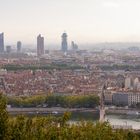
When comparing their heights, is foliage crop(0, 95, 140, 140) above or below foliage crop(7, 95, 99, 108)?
above

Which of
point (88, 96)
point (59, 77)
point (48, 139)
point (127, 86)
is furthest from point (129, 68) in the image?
point (48, 139)

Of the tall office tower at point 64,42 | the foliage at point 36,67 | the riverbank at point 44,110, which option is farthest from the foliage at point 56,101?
the tall office tower at point 64,42

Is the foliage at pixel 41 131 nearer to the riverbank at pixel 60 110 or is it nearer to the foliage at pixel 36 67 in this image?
the riverbank at pixel 60 110

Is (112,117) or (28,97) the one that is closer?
(112,117)

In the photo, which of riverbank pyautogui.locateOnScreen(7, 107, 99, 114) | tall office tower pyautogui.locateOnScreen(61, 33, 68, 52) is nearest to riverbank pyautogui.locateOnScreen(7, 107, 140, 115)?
riverbank pyautogui.locateOnScreen(7, 107, 99, 114)

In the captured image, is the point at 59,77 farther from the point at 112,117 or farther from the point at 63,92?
the point at 112,117

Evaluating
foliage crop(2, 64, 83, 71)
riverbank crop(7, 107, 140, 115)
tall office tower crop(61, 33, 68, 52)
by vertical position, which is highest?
tall office tower crop(61, 33, 68, 52)

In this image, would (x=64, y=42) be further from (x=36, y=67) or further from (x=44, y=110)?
(x=44, y=110)

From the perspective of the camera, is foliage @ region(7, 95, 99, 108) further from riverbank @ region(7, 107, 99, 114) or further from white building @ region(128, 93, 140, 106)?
white building @ region(128, 93, 140, 106)

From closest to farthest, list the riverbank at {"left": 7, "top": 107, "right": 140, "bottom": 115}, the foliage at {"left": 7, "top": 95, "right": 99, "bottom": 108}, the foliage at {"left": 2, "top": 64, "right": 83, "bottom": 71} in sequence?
the riverbank at {"left": 7, "top": 107, "right": 140, "bottom": 115}, the foliage at {"left": 7, "top": 95, "right": 99, "bottom": 108}, the foliage at {"left": 2, "top": 64, "right": 83, "bottom": 71}

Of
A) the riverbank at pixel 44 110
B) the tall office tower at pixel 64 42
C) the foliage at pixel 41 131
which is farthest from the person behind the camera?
the tall office tower at pixel 64 42

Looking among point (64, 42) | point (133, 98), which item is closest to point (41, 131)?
point (133, 98)
